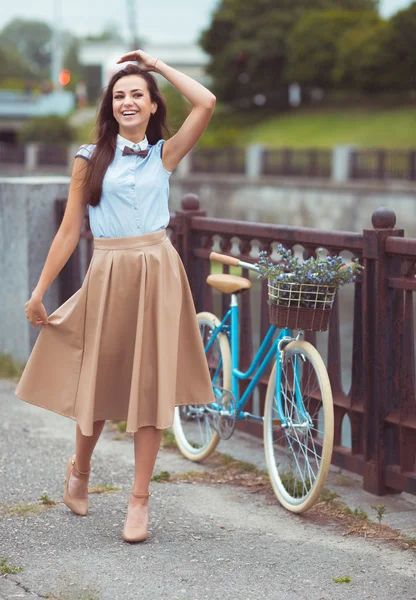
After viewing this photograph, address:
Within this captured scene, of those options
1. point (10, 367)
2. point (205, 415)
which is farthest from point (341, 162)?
point (205, 415)

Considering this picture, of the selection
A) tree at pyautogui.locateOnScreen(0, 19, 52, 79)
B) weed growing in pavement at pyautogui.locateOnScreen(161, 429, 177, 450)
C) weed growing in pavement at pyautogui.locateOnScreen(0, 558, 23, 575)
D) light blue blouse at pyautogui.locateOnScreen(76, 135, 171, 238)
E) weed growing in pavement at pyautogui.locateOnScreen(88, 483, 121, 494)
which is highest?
tree at pyautogui.locateOnScreen(0, 19, 52, 79)

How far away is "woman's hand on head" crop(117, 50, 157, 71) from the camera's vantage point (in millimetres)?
4539

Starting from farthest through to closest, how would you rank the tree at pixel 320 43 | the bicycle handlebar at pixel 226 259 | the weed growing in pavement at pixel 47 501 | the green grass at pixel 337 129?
the tree at pixel 320 43
the green grass at pixel 337 129
the bicycle handlebar at pixel 226 259
the weed growing in pavement at pixel 47 501

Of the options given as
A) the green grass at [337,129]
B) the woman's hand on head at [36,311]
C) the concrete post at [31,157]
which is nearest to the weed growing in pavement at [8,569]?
the woman's hand on head at [36,311]

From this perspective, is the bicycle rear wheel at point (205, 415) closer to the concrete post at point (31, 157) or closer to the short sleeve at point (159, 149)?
the short sleeve at point (159, 149)

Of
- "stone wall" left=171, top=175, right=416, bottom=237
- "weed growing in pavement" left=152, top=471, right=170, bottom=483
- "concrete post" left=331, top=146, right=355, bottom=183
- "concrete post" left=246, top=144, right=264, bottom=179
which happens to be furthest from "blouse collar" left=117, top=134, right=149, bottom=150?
"concrete post" left=246, top=144, right=264, bottom=179

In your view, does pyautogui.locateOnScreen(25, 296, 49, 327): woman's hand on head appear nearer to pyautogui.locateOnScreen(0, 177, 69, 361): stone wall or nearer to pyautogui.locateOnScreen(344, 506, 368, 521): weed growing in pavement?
pyautogui.locateOnScreen(344, 506, 368, 521): weed growing in pavement

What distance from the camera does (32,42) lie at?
182750mm

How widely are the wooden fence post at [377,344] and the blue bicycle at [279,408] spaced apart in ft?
0.85

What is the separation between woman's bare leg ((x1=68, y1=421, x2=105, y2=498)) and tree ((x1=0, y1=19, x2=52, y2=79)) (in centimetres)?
15260

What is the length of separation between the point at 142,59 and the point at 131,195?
1.89ft

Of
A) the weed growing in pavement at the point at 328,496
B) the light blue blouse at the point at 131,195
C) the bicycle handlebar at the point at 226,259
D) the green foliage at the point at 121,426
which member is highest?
the light blue blouse at the point at 131,195

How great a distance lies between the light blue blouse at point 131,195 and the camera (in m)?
4.50

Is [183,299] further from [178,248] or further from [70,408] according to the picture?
[178,248]
